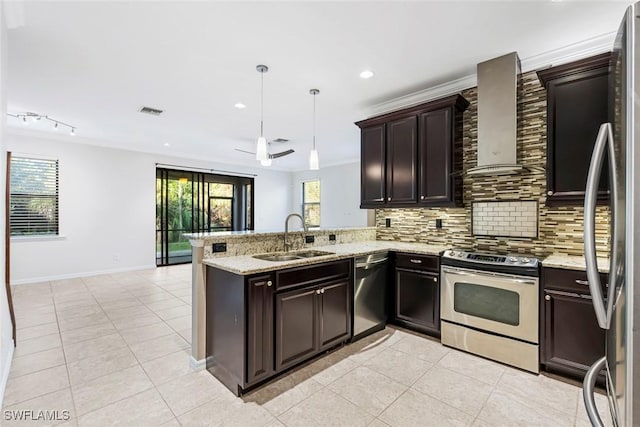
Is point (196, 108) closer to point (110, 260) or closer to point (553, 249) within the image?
point (110, 260)

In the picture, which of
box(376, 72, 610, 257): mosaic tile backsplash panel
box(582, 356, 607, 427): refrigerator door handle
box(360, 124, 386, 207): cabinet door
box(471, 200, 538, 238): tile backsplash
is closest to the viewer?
box(582, 356, 607, 427): refrigerator door handle

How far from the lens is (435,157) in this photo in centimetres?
330

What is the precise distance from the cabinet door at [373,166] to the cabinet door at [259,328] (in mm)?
2092

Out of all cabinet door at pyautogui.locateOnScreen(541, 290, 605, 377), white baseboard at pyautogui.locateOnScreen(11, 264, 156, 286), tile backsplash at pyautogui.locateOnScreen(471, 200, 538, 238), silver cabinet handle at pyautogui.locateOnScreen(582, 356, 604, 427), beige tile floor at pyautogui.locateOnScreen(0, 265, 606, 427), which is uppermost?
tile backsplash at pyautogui.locateOnScreen(471, 200, 538, 238)

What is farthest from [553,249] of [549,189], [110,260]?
[110,260]

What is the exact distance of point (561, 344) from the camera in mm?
2332

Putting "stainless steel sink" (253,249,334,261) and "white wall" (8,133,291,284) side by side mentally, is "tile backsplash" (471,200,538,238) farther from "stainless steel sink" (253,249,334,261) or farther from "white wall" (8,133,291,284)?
"white wall" (8,133,291,284)

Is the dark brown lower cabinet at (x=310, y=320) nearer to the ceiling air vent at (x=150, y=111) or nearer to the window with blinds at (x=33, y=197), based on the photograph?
the ceiling air vent at (x=150, y=111)

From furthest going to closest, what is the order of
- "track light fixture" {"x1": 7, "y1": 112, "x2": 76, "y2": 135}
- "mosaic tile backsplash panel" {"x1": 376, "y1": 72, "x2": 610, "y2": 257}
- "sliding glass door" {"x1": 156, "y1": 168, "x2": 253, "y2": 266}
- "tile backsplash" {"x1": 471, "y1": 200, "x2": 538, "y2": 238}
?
1. "sliding glass door" {"x1": 156, "y1": 168, "x2": 253, "y2": 266}
2. "track light fixture" {"x1": 7, "y1": 112, "x2": 76, "y2": 135}
3. "tile backsplash" {"x1": 471, "y1": 200, "x2": 538, "y2": 238}
4. "mosaic tile backsplash panel" {"x1": 376, "y1": 72, "x2": 610, "y2": 257}

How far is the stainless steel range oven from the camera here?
2449mm

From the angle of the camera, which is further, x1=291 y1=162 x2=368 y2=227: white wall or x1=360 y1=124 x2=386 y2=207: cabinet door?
x1=291 y1=162 x2=368 y2=227: white wall

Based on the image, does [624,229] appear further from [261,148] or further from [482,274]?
[261,148]

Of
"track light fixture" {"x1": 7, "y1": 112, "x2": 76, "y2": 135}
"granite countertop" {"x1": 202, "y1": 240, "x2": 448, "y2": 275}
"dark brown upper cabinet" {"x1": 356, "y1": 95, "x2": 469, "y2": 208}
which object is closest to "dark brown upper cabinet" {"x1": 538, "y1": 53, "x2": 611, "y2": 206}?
"dark brown upper cabinet" {"x1": 356, "y1": 95, "x2": 469, "y2": 208}

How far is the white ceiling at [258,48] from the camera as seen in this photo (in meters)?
2.20
